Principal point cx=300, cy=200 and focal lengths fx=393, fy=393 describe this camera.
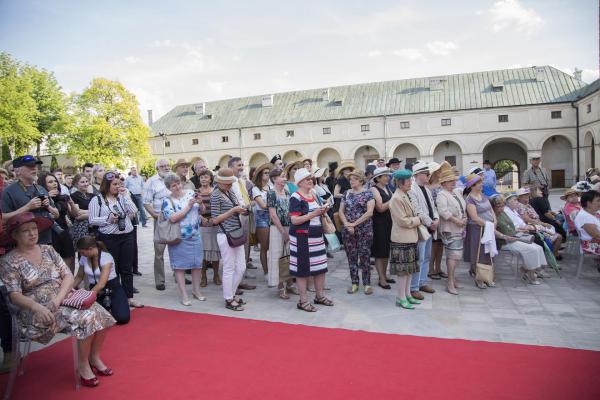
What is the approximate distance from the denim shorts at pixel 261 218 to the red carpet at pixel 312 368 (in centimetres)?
256

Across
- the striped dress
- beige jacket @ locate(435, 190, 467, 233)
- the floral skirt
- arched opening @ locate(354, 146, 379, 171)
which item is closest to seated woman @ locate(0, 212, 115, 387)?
the striped dress

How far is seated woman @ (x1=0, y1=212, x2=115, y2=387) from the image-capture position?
3273 mm

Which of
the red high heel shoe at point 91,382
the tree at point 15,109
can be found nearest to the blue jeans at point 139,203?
the red high heel shoe at point 91,382

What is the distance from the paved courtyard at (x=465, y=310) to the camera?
4355mm

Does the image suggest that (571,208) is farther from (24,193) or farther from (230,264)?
(24,193)

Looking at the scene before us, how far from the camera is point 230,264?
17.9 feet

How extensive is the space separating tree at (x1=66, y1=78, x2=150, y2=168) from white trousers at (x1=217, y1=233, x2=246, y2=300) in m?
30.4

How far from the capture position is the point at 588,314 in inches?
192

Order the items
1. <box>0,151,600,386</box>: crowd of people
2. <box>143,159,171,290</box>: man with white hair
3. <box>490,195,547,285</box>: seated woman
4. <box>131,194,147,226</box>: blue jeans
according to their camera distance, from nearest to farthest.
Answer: <box>0,151,600,386</box>: crowd of people, <box>490,195,547,285</box>: seated woman, <box>143,159,171,290</box>: man with white hair, <box>131,194,147,226</box>: blue jeans

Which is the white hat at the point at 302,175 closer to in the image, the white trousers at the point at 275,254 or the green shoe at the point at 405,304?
the white trousers at the point at 275,254

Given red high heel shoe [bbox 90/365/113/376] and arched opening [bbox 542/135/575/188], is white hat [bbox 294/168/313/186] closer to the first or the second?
red high heel shoe [bbox 90/365/113/376]

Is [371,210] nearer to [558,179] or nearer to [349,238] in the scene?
[349,238]

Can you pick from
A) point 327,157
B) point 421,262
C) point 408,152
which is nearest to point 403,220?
point 421,262

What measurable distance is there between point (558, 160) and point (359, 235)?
105 ft
